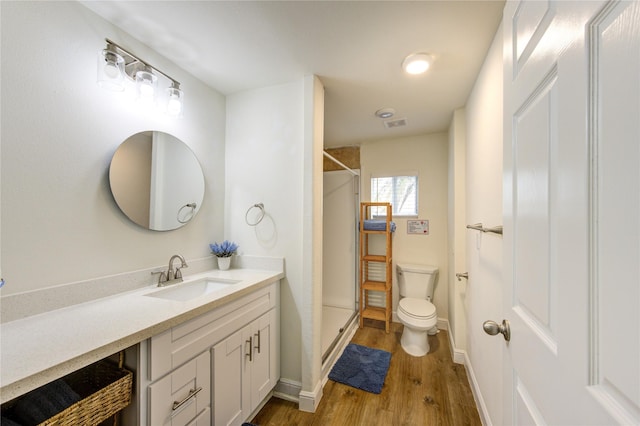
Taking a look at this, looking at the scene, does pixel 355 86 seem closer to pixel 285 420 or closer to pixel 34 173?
pixel 34 173

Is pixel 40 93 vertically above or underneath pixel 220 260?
above

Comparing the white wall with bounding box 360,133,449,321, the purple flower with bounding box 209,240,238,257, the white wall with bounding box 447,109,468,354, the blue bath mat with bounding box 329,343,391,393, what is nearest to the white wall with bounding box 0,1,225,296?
the purple flower with bounding box 209,240,238,257

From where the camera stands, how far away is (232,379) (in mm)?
1340

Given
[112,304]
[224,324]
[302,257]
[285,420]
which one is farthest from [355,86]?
[285,420]

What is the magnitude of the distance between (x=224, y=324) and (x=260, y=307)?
306mm

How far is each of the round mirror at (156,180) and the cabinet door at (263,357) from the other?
2.86 feet

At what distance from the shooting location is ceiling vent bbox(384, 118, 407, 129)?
2506 millimetres

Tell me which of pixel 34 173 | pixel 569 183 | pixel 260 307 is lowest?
pixel 260 307

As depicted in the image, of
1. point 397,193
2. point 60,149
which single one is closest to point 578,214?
point 60,149

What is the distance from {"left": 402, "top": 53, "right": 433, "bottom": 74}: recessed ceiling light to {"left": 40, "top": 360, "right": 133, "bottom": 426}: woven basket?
82.9 inches

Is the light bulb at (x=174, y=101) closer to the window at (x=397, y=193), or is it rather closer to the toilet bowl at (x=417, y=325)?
the window at (x=397, y=193)

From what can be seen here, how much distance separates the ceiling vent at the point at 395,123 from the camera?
2.51 meters

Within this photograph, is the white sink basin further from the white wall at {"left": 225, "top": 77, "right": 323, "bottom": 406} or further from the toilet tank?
the toilet tank

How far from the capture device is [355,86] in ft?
6.13
